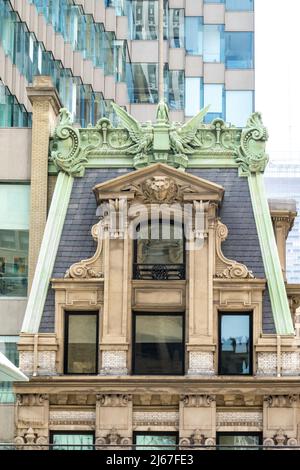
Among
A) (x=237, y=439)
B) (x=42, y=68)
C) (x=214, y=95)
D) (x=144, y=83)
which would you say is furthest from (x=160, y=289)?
(x=214, y=95)

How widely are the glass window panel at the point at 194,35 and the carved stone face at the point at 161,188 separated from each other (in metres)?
41.0

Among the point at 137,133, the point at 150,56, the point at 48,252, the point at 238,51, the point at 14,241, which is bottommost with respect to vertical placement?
the point at 48,252

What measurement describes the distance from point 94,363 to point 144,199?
5.45m

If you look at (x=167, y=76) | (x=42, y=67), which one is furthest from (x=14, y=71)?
(x=167, y=76)

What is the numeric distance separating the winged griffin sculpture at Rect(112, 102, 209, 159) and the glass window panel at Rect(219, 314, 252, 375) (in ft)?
19.5

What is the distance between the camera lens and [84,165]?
4703 centimetres

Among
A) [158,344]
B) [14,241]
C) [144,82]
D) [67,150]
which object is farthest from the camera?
[144,82]

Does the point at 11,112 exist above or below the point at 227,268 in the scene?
above

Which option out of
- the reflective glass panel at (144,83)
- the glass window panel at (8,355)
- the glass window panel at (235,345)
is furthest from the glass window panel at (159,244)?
the reflective glass panel at (144,83)

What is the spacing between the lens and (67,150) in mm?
46875

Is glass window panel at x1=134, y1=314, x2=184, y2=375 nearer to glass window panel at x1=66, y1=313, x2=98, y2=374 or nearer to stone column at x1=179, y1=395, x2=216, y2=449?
stone column at x1=179, y1=395, x2=216, y2=449

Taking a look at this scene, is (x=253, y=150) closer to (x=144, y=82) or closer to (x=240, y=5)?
(x=144, y=82)

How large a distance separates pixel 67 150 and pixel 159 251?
499cm

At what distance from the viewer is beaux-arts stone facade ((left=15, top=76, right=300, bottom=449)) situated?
43.3 metres
